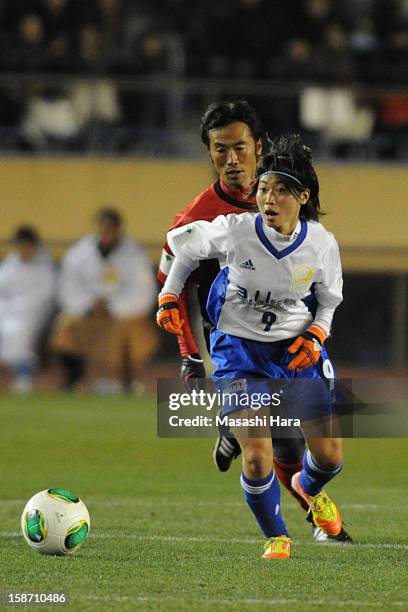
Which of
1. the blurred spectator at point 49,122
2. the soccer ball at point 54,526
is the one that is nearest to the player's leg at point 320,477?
the soccer ball at point 54,526

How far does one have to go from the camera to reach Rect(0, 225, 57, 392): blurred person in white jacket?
1739 centimetres

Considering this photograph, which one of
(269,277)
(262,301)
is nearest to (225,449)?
(262,301)

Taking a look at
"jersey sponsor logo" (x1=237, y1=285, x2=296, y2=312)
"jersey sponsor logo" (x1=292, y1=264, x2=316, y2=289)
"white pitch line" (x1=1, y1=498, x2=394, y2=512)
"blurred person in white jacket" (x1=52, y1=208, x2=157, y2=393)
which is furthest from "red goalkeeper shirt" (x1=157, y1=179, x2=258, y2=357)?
"blurred person in white jacket" (x1=52, y1=208, x2=157, y2=393)

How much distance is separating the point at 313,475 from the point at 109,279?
10139 millimetres

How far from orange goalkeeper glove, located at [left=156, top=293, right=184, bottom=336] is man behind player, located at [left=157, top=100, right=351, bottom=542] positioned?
Answer: 0.94ft

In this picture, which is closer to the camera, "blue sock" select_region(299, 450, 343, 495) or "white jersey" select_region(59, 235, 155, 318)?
"blue sock" select_region(299, 450, 343, 495)

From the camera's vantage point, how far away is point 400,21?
19.8 meters

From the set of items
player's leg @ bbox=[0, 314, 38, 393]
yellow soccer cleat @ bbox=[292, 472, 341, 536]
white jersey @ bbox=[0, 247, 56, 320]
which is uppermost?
yellow soccer cleat @ bbox=[292, 472, 341, 536]

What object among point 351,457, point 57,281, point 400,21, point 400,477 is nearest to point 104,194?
point 57,281

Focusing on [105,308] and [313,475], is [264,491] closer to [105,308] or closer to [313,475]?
[313,475]

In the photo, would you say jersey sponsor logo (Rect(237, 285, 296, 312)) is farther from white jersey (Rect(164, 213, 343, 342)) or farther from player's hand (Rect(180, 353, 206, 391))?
player's hand (Rect(180, 353, 206, 391))

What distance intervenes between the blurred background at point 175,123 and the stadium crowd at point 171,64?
19mm

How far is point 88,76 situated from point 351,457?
7.71 m

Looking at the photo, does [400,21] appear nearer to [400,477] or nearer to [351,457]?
[351,457]
